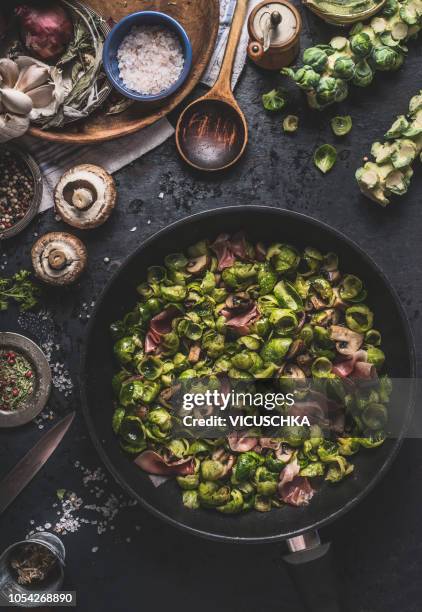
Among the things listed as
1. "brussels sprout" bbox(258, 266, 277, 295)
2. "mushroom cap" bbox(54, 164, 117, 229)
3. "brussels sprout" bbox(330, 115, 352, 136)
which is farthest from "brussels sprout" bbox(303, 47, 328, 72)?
"mushroom cap" bbox(54, 164, 117, 229)

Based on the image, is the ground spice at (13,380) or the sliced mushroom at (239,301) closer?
the sliced mushroom at (239,301)

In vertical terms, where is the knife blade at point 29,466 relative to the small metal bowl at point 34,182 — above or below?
below

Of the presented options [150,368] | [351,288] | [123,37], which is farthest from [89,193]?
[351,288]

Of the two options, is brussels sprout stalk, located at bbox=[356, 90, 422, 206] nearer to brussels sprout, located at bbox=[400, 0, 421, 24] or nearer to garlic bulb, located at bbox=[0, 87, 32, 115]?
brussels sprout, located at bbox=[400, 0, 421, 24]

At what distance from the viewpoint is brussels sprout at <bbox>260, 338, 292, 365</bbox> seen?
274 cm

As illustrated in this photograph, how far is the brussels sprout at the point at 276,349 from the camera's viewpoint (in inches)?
108

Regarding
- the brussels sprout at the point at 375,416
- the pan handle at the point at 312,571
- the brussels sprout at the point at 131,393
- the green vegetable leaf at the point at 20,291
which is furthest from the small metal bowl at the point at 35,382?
the brussels sprout at the point at 375,416

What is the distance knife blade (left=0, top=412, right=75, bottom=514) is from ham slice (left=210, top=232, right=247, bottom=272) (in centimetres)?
92

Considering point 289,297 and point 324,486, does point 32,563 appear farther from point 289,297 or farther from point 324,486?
point 289,297

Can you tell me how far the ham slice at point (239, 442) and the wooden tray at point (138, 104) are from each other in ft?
4.29

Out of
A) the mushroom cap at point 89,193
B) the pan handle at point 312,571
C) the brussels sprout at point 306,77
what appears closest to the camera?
the pan handle at point 312,571

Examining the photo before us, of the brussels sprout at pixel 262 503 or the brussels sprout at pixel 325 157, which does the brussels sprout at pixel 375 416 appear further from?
the brussels sprout at pixel 325 157

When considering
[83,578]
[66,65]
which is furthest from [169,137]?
[83,578]

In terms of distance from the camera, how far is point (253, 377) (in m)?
2.79
